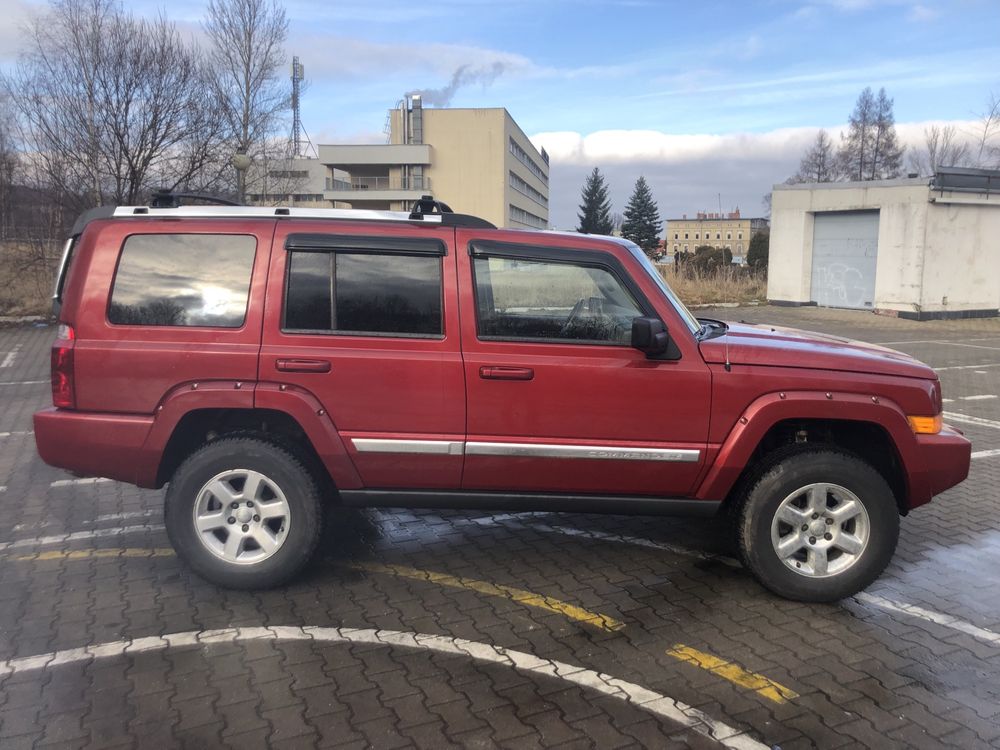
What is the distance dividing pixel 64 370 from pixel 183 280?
2.53 feet

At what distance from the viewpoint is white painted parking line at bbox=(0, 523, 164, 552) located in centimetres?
495

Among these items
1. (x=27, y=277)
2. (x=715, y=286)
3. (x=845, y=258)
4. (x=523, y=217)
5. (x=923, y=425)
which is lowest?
(x=923, y=425)

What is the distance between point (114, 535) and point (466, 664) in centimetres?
294

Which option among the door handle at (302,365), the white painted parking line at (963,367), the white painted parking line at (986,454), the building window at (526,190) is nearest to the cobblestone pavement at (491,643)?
the door handle at (302,365)

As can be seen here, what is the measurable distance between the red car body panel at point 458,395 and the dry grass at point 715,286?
2140cm

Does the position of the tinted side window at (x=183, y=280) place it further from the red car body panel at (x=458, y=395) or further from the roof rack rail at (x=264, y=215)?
the roof rack rail at (x=264, y=215)

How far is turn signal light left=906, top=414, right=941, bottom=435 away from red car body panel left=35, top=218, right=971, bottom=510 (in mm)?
38

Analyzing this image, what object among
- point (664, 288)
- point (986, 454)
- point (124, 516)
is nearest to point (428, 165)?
point (986, 454)

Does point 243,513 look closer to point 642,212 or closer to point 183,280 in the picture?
point 183,280

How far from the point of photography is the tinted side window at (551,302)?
4.12m

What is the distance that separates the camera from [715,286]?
2706 cm

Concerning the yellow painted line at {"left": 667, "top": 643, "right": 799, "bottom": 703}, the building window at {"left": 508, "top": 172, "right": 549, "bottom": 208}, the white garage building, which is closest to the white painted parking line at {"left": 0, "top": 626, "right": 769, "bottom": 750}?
the yellow painted line at {"left": 667, "top": 643, "right": 799, "bottom": 703}

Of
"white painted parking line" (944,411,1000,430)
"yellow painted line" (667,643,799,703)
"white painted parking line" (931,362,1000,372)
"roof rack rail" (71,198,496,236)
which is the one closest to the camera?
"yellow painted line" (667,643,799,703)

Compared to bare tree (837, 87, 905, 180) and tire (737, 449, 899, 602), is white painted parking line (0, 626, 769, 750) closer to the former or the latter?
tire (737, 449, 899, 602)
